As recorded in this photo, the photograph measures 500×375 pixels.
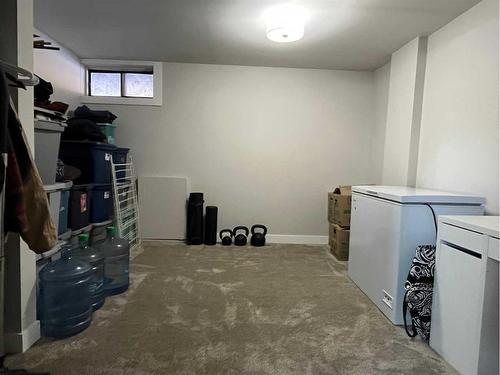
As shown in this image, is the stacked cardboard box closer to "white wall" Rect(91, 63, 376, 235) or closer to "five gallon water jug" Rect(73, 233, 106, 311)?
"white wall" Rect(91, 63, 376, 235)

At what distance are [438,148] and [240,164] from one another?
2.17m

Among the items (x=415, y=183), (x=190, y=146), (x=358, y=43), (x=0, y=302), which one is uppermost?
(x=358, y=43)

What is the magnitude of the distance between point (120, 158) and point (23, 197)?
2.45 meters

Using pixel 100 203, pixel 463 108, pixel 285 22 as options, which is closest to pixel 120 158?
pixel 100 203

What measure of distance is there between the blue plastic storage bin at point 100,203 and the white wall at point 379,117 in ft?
10.2

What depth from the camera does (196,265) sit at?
3041 millimetres

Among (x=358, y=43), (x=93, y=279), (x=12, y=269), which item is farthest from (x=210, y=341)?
(x=358, y=43)

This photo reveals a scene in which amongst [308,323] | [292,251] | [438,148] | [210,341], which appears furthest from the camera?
[292,251]

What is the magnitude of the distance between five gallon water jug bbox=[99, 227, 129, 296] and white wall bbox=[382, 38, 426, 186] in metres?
2.68

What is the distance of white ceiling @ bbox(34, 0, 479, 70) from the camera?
7.67 ft

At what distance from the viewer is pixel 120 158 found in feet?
11.4

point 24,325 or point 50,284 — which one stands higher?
point 50,284

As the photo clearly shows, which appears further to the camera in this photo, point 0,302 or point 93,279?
point 93,279

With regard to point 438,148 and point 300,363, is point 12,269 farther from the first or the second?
point 438,148
